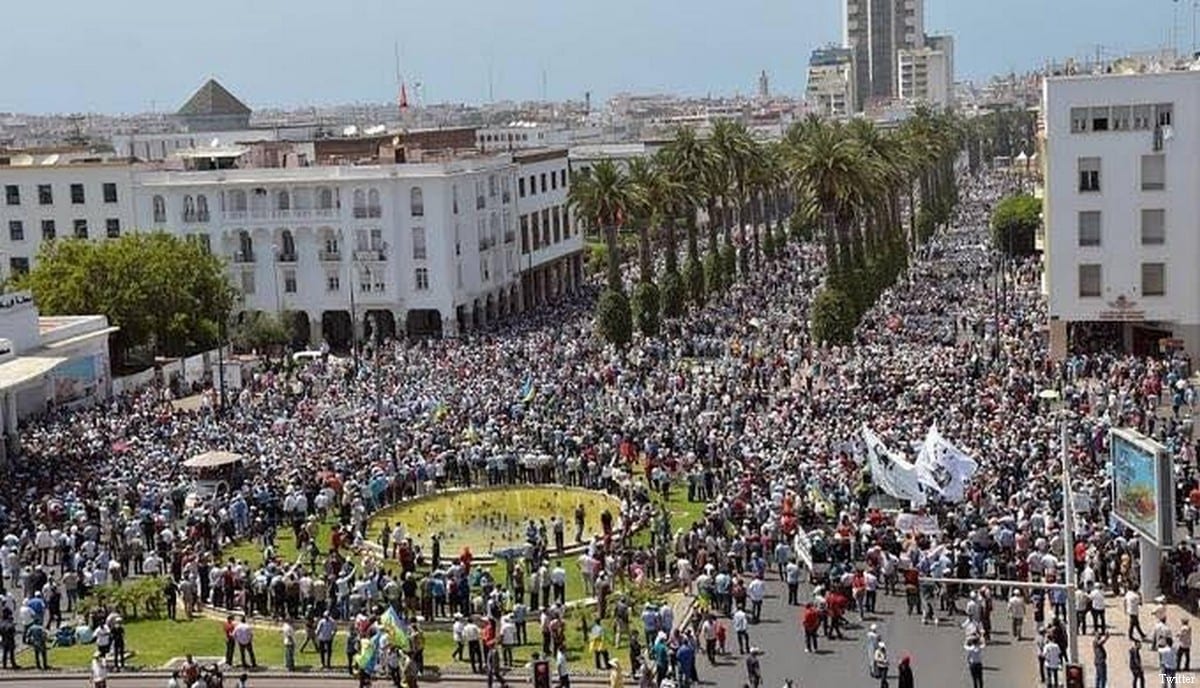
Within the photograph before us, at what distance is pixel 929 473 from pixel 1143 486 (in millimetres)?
6800

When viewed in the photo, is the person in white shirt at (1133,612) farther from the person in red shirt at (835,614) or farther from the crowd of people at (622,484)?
the person in red shirt at (835,614)

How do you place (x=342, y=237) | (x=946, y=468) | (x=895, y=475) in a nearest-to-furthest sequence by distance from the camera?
1. (x=946, y=468)
2. (x=895, y=475)
3. (x=342, y=237)

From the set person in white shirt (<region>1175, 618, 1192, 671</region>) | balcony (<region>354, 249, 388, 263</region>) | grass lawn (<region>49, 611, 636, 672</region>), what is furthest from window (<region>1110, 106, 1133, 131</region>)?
grass lawn (<region>49, 611, 636, 672</region>)

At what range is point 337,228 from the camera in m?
86.8

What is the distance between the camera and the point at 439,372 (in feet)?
221

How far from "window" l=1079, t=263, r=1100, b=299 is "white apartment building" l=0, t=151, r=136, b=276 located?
2054 inches

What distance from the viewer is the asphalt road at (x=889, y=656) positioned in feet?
100

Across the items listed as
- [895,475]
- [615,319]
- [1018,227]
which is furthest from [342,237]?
[895,475]

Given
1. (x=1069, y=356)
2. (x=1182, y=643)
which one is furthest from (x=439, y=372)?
(x=1182, y=643)

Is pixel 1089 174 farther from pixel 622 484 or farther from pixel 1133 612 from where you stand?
pixel 1133 612

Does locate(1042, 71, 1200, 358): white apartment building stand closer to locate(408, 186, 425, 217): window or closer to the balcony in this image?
locate(408, 186, 425, 217): window

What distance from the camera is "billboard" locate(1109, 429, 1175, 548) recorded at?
105 ft

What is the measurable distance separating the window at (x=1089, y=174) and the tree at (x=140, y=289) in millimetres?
38928

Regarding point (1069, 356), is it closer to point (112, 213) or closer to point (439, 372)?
point (439, 372)
